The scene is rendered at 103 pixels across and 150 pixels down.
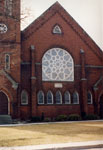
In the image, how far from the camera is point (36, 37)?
30.7m

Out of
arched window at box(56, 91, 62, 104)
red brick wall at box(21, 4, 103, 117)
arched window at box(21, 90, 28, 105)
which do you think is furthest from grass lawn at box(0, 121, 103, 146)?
arched window at box(56, 91, 62, 104)

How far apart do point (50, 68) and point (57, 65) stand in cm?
95

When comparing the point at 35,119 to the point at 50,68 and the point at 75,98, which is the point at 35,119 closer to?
the point at 75,98

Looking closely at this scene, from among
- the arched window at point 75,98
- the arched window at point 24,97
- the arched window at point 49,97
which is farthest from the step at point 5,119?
the arched window at point 75,98

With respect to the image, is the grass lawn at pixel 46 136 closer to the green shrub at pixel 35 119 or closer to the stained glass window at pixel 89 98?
the green shrub at pixel 35 119

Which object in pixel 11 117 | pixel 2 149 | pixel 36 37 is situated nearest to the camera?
pixel 2 149

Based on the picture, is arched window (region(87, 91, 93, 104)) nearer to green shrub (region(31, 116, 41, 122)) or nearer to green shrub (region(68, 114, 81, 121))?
green shrub (region(68, 114, 81, 121))

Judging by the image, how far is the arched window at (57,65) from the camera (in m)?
30.7

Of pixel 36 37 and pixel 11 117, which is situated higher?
pixel 36 37

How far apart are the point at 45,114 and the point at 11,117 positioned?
13.9ft

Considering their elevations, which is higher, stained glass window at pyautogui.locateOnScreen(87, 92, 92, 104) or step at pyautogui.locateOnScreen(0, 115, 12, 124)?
stained glass window at pyautogui.locateOnScreen(87, 92, 92, 104)

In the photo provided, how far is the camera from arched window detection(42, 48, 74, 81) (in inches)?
1208

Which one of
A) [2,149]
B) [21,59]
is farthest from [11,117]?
[2,149]

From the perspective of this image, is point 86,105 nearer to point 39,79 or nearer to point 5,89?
point 39,79
